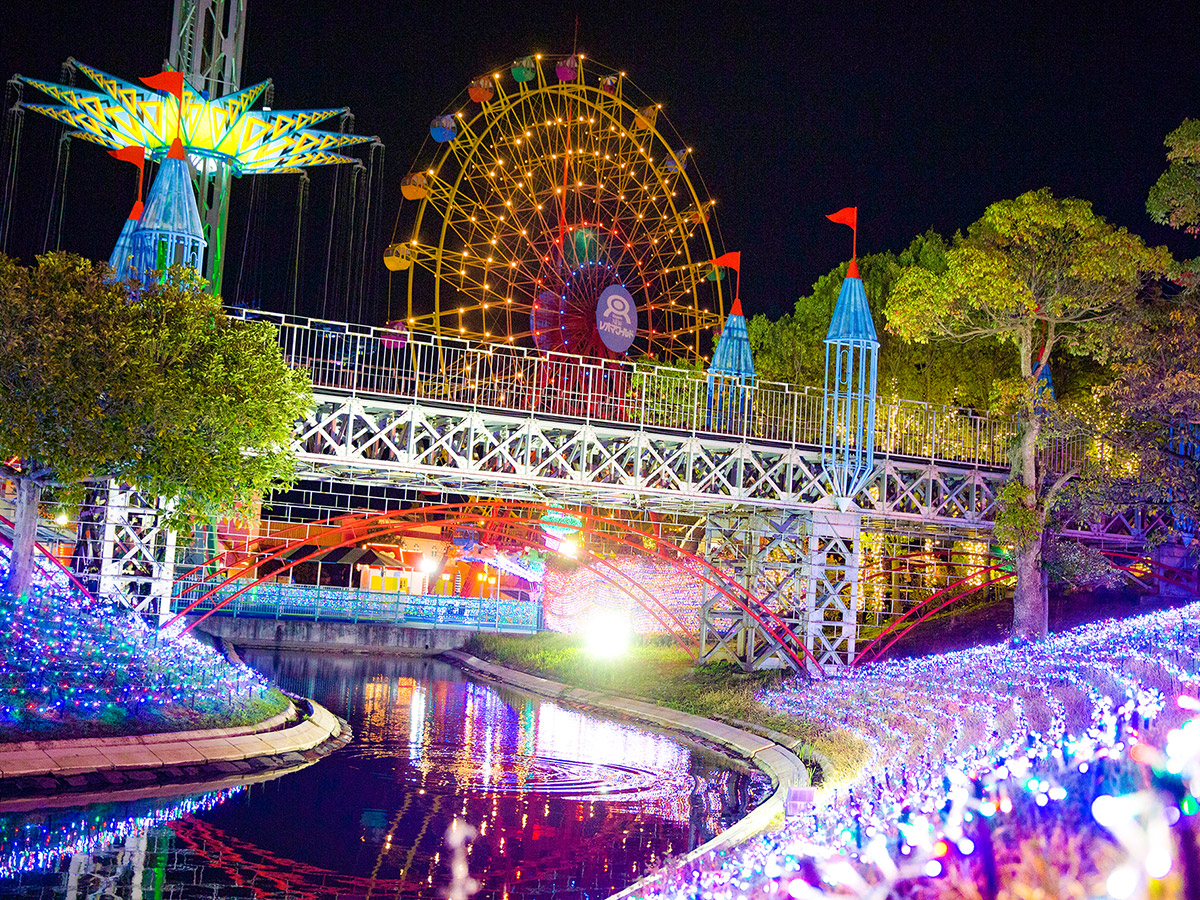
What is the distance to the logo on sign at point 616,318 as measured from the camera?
3291 cm

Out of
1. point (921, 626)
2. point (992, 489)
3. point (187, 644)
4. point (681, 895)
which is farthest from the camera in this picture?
point (921, 626)

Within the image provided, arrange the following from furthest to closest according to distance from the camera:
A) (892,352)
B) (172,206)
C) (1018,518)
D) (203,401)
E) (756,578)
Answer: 1. (892,352)
2. (756,578)
3. (1018,518)
4. (172,206)
5. (203,401)

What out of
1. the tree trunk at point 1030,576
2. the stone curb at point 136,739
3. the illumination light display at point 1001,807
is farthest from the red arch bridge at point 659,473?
the illumination light display at point 1001,807

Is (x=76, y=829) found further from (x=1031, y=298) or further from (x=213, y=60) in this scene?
(x=213, y=60)

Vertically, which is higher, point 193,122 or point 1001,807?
point 193,122

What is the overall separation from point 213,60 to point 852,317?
17.1 meters

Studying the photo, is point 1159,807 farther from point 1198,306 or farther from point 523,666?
point 523,666

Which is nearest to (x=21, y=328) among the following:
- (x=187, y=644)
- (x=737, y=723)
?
(x=187, y=644)

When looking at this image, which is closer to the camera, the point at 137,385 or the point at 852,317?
the point at 137,385

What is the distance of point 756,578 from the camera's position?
28516 millimetres

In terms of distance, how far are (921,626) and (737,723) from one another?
35.0 feet

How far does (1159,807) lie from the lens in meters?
5.29

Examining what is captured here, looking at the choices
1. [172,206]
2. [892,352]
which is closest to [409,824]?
[172,206]

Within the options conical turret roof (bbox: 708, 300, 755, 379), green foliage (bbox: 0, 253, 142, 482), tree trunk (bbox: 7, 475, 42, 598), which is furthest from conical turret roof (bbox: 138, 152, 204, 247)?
conical turret roof (bbox: 708, 300, 755, 379)
